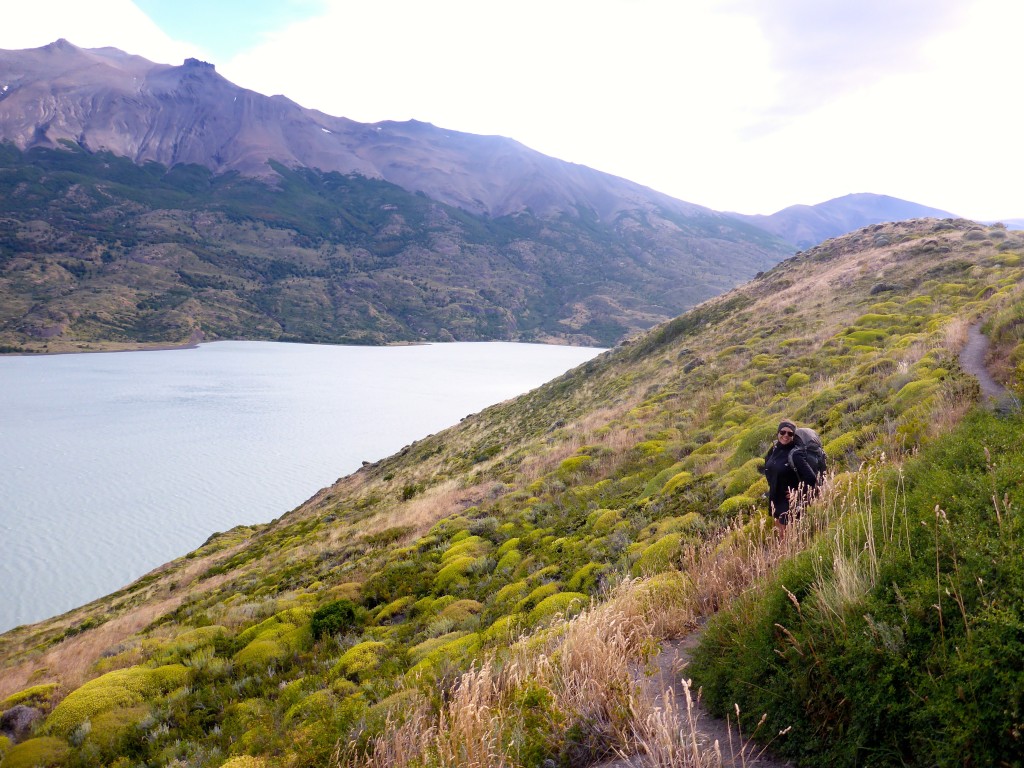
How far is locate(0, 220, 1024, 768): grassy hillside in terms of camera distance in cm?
318

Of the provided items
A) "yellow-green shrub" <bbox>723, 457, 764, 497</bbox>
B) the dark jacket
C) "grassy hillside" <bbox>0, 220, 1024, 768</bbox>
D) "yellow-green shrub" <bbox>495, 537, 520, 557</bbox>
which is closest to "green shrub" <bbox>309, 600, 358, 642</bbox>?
"grassy hillside" <bbox>0, 220, 1024, 768</bbox>

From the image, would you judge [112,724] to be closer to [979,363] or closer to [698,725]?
[698,725]

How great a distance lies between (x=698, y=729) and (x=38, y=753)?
25.8 ft

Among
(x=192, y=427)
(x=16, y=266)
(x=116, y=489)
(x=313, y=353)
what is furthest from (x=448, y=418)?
(x=16, y=266)

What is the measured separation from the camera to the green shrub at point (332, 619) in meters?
8.49

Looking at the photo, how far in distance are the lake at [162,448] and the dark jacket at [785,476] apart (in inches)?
1028

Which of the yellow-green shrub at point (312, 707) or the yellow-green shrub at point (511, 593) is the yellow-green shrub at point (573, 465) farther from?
the yellow-green shrub at point (312, 707)

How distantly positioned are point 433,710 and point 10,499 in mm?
38810

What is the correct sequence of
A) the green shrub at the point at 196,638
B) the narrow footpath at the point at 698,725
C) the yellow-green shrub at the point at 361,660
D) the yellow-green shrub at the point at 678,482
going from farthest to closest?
the yellow-green shrub at the point at 678,482
the green shrub at the point at 196,638
the yellow-green shrub at the point at 361,660
the narrow footpath at the point at 698,725

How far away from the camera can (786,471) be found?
5922 mm

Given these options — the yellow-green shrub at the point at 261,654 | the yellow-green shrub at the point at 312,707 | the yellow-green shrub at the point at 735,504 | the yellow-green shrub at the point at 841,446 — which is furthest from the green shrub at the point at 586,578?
the yellow-green shrub at the point at 261,654

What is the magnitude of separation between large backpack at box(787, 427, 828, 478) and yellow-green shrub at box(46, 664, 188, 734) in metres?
9.05

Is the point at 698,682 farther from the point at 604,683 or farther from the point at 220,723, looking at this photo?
the point at 220,723

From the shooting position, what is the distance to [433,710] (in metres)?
4.33
